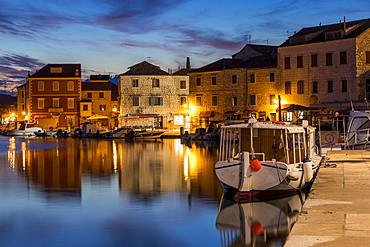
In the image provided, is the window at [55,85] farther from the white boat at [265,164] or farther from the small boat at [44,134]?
the white boat at [265,164]

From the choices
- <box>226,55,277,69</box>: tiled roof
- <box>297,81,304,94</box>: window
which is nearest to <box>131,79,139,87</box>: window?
<box>226,55,277,69</box>: tiled roof

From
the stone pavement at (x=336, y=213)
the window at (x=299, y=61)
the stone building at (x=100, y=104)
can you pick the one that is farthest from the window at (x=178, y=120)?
the stone pavement at (x=336, y=213)

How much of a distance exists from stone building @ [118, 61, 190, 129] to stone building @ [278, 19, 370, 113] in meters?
17.7

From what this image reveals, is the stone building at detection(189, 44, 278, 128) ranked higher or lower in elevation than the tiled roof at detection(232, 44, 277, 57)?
lower

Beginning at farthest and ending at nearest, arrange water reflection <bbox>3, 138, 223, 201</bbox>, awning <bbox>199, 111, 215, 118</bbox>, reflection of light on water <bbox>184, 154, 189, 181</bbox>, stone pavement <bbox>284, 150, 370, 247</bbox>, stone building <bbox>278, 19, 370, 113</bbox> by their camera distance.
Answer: awning <bbox>199, 111, 215, 118</bbox>, stone building <bbox>278, 19, 370, 113</bbox>, reflection of light on water <bbox>184, 154, 189, 181</bbox>, water reflection <bbox>3, 138, 223, 201</bbox>, stone pavement <bbox>284, 150, 370, 247</bbox>

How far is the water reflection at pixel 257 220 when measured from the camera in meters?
13.9

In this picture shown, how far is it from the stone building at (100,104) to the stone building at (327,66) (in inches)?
1285

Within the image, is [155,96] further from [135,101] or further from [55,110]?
[55,110]

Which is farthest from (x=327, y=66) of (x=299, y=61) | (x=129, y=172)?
(x=129, y=172)

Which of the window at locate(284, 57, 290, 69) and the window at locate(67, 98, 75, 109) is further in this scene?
the window at locate(67, 98, 75, 109)

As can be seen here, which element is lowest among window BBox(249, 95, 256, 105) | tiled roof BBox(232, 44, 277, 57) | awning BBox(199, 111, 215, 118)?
awning BBox(199, 111, 215, 118)

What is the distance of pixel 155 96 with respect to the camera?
253 feet

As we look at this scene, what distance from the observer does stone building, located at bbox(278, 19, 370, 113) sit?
185 ft

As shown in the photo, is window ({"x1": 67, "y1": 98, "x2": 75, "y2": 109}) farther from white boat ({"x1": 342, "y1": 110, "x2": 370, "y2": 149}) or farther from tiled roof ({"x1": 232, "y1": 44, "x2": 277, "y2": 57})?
white boat ({"x1": 342, "y1": 110, "x2": 370, "y2": 149})
